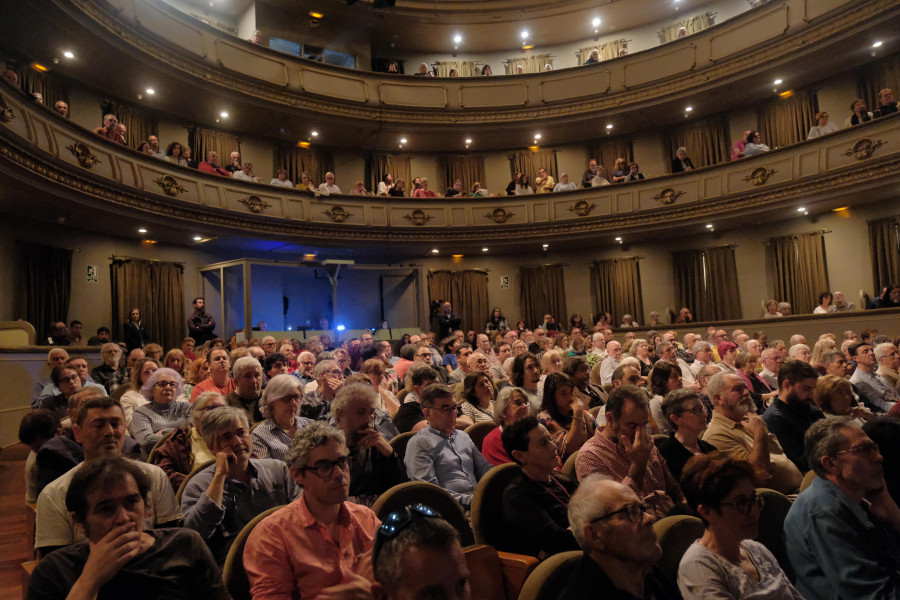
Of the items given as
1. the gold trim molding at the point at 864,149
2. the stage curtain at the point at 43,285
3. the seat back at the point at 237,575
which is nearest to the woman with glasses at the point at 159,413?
the seat back at the point at 237,575

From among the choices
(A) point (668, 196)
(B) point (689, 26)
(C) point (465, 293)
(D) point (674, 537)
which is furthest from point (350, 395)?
(B) point (689, 26)

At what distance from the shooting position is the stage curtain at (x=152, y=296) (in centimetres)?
1014

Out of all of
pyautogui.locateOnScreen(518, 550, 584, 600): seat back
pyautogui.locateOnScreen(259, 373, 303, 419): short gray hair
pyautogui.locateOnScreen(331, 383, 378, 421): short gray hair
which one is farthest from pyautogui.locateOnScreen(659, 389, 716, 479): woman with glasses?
pyautogui.locateOnScreen(259, 373, 303, 419): short gray hair

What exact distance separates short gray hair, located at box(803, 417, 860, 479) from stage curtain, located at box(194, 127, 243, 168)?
1167 cm

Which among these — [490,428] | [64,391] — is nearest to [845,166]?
[490,428]

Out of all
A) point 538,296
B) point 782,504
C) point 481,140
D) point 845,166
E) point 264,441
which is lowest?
point 782,504

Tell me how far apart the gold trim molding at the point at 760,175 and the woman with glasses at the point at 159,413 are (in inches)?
413

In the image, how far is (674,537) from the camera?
6.47 ft

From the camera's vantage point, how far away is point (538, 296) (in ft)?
46.3

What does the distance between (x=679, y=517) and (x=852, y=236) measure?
1100cm

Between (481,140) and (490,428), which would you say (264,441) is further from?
(481,140)

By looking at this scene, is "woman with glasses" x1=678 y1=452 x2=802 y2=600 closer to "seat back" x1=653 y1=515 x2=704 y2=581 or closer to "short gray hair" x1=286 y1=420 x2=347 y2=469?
"seat back" x1=653 y1=515 x2=704 y2=581

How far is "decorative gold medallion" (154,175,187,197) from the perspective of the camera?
956cm

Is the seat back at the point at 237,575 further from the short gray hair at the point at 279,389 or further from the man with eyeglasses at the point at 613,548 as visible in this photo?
the short gray hair at the point at 279,389
